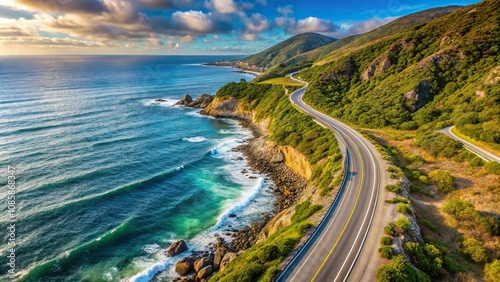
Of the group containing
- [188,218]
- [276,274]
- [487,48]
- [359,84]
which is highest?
[487,48]

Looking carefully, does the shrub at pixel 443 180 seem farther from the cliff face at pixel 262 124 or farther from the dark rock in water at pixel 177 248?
the dark rock in water at pixel 177 248

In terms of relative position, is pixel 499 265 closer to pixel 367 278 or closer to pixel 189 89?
pixel 367 278

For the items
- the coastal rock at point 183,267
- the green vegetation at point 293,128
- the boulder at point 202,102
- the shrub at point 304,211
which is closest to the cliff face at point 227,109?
the green vegetation at point 293,128

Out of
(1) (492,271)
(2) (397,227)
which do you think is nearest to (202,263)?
(2) (397,227)

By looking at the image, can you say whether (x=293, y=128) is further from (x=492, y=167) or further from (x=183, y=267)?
(x=183, y=267)

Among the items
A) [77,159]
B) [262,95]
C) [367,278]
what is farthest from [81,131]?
[367,278]

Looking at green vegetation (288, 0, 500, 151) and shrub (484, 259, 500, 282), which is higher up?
green vegetation (288, 0, 500, 151)

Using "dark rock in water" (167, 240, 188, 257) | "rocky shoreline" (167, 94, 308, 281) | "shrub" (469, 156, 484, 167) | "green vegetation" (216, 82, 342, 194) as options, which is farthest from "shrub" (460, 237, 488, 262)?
"dark rock in water" (167, 240, 188, 257)

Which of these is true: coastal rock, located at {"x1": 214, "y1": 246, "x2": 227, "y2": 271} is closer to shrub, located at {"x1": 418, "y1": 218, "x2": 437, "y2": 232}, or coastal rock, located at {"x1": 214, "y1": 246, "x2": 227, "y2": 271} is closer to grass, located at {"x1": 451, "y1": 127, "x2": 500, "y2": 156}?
shrub, located at {"x1": 418, "y1": 218, "x2": 437, "y2": 232}
